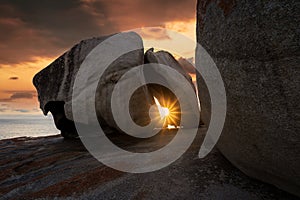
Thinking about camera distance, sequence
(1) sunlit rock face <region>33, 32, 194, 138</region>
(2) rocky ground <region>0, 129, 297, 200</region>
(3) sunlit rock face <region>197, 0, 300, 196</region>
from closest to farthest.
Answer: (3) sunlit rock face <region>197, 0, 300, 196</region>
(2) rocky ground <region>0, 129, 297, 200</region>
(1) sunlit rock face <region>33, 32, 194, 138</region>

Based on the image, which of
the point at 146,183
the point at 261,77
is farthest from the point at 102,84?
the point at 261,77

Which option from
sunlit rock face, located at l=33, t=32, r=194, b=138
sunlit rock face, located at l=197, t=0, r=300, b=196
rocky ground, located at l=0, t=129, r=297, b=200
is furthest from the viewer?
sunlit rock face, located at l=33, t=32, r=194, b=138

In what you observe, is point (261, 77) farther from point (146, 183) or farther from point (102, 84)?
point (102, 84)

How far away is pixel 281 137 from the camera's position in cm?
302

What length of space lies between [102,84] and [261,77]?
5.67 meters

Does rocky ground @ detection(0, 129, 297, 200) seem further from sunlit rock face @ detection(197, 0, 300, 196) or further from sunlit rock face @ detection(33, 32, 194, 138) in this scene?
sunlit rock face @ detection(33, 32, 194, 138)

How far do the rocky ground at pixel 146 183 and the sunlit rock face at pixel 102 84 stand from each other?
266cm

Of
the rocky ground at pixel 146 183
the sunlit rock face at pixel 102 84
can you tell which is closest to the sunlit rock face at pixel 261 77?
the rocky ground at pixel 146 183

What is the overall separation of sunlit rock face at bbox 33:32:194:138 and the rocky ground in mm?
2660

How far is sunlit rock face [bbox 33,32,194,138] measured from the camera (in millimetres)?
7957

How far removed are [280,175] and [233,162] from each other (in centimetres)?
88

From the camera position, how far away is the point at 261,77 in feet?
9.80

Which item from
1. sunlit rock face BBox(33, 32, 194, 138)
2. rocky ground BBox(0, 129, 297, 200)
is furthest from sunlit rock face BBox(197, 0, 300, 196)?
sunlit rock face BBox(33, 32, 194, 138)

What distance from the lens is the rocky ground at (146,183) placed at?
3.63m
